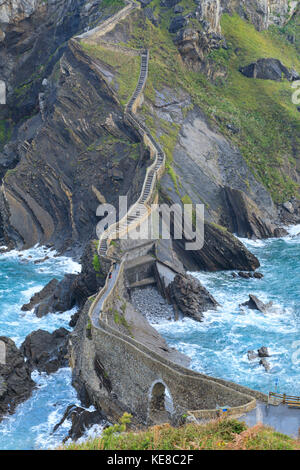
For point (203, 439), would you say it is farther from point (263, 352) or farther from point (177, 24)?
point (177, 24)

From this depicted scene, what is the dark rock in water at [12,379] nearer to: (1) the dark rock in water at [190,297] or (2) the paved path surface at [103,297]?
(2) the paved path surface at [103,297]

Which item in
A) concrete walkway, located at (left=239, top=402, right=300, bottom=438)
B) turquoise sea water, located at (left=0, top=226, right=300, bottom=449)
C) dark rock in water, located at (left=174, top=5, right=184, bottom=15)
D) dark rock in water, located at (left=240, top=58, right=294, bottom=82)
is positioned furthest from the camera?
dark rock in water, located at (left=240, top=58, right=294, bottom=82)

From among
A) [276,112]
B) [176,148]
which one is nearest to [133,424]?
[176,148]

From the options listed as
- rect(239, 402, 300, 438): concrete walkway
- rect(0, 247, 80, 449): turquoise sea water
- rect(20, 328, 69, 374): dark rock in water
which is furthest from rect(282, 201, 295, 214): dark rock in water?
rect(239, 402, 300, 438): concrete walkway

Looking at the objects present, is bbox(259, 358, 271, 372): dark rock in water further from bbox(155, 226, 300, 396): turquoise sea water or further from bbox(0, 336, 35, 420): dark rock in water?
bbox(0, 336, 35, 420): dark rock in water

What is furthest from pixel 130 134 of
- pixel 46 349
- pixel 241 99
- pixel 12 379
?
pixel 12 379

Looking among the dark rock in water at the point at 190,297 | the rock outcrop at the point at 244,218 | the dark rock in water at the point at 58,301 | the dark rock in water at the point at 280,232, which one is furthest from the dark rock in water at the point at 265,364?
the dark rock in water at the point at 280,232

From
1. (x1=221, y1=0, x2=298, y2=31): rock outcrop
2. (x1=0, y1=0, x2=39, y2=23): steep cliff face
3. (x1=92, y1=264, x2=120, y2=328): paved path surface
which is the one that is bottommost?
(x1=92, y1=264, x2=120, y2=328): paved path surface
